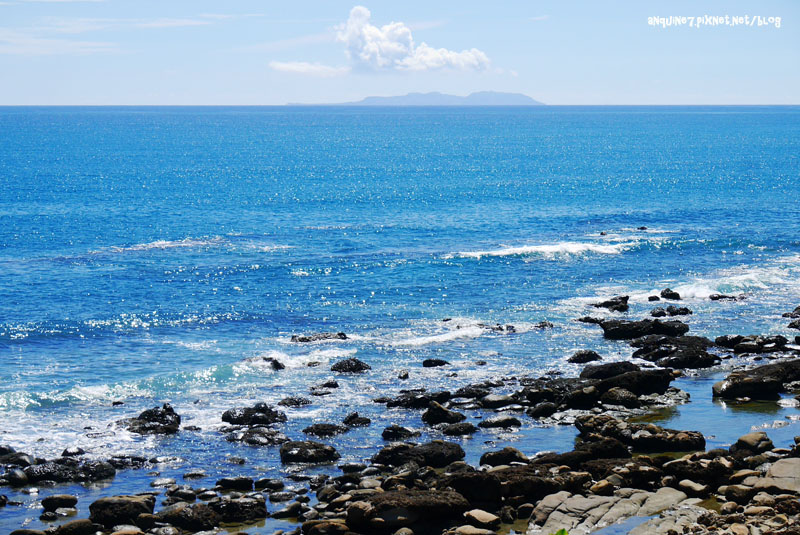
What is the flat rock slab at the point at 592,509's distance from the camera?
26766mm

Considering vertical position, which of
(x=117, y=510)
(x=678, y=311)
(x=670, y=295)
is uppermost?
(x=670, y=295)

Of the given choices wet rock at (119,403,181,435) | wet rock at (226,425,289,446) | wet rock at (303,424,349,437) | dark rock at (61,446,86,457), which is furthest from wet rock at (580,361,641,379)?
dark rock at (61,446,86,457)

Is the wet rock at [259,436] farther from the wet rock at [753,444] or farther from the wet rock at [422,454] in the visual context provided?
the wet rock at [753,444]

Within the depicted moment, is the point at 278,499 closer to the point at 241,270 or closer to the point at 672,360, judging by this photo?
the point at 672,360

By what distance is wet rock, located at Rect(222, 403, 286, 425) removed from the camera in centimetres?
3912

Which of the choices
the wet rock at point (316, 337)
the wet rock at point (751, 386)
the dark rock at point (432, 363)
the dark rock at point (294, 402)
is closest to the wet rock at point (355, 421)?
the dark rock at point (294, 402)

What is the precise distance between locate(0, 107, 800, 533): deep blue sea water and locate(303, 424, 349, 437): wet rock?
49cm

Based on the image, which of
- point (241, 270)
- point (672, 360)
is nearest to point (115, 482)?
point (672, 360)

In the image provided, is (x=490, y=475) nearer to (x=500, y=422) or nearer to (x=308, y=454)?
(x=308, y=454)

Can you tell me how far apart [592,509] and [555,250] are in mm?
51360

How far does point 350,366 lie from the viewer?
4700 cm

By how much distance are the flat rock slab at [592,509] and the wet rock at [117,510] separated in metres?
12.4

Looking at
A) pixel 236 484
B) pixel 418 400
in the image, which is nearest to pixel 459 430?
pixel 418 400

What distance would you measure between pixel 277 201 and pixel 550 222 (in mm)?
36675
